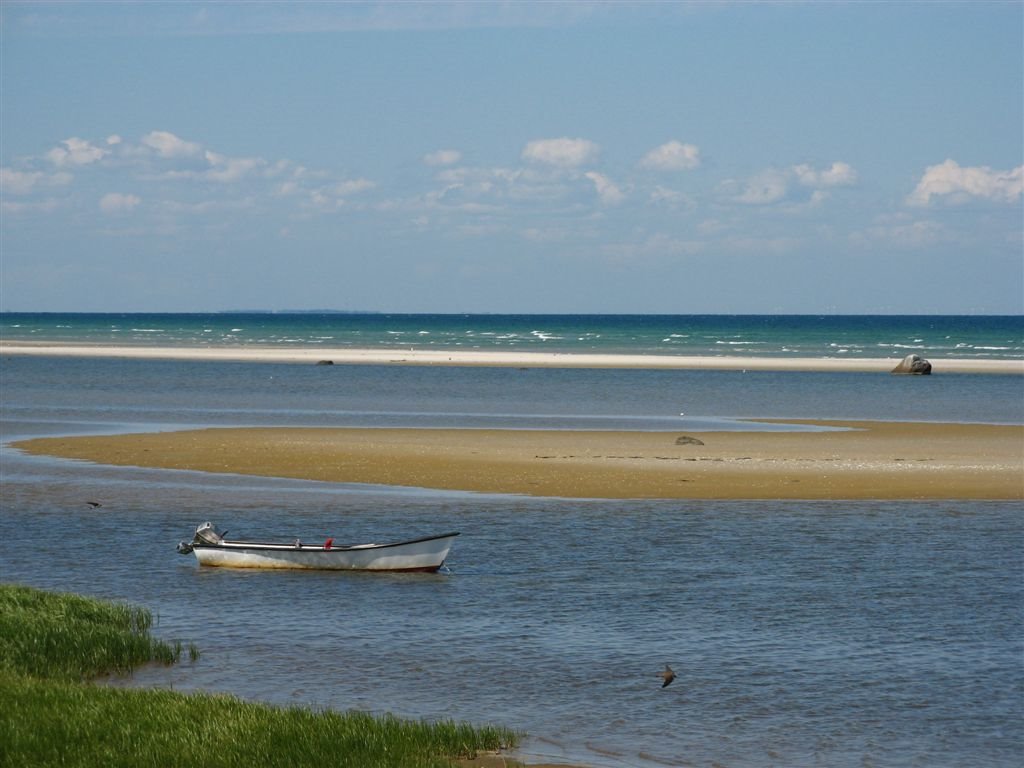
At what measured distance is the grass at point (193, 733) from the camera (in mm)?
10727

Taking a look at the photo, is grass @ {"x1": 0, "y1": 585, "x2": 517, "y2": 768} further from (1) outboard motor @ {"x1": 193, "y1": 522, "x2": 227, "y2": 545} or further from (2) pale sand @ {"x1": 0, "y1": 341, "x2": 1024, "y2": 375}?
(2) pale sand @ {"x1": 0, "y1": 341, "x2": 1024, "y2": 375}

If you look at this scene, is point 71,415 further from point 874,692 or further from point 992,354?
point 992,354

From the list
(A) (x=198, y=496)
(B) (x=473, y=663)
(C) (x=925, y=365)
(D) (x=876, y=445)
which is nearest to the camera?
(B) (x=473, y=663)

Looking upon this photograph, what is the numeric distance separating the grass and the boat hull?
22.6 ft

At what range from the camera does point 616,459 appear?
34750mm

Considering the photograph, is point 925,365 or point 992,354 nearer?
point 925,365

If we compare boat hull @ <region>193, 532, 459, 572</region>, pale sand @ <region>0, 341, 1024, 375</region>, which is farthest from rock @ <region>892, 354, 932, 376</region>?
boat hull @ <region>193, 532, 459, 572</region>

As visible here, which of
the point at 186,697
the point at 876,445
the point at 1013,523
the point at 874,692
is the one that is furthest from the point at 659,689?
the point at 876,445

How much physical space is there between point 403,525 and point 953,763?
46.8 feet

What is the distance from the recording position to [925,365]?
266ft

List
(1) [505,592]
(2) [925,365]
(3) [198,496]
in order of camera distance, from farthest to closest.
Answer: (2) [925,365], (3) [198,496], (1) [505,592]

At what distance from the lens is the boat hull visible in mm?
20750

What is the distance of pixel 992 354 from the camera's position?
110688mm

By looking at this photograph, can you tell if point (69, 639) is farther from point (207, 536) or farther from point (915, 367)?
point (915, 367)
